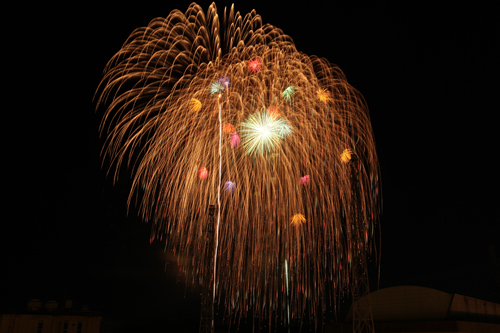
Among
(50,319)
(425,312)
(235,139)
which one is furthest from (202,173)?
(425,312)

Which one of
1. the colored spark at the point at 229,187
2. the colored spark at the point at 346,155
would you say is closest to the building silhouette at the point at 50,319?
the colored spark at the point at 229,187

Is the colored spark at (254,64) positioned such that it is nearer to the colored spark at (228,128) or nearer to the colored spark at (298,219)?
the colored spark at (228,128)

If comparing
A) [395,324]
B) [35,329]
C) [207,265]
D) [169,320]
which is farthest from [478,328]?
[169,320]

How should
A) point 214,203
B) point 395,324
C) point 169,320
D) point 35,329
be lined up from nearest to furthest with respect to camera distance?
point 214,203 → point 35,329 → point 395,324 → point 169,320

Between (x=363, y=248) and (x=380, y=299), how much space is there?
92.3 feet

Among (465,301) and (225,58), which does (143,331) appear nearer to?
(465,301)

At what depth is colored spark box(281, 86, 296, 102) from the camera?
2339 centimetres

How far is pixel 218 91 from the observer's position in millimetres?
23141

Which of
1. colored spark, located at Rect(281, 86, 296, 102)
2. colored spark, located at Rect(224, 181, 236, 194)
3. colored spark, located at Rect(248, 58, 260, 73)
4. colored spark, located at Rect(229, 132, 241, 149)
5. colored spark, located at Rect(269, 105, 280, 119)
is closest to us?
colored spark, located at Rect(248, 58, 260, 73)

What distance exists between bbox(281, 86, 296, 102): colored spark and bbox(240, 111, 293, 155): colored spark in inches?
52.6

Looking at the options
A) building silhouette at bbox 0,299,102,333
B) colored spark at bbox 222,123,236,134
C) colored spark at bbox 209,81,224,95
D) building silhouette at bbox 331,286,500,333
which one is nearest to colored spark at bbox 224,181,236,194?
colored spark at bbox 222,123,236,134

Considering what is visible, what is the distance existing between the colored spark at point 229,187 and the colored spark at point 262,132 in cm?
196

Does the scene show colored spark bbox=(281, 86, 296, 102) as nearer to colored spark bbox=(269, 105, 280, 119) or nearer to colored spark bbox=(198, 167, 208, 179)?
colored spark bbox=(269, 105, 280, 119)

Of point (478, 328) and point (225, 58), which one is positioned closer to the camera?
point (225, 58)
